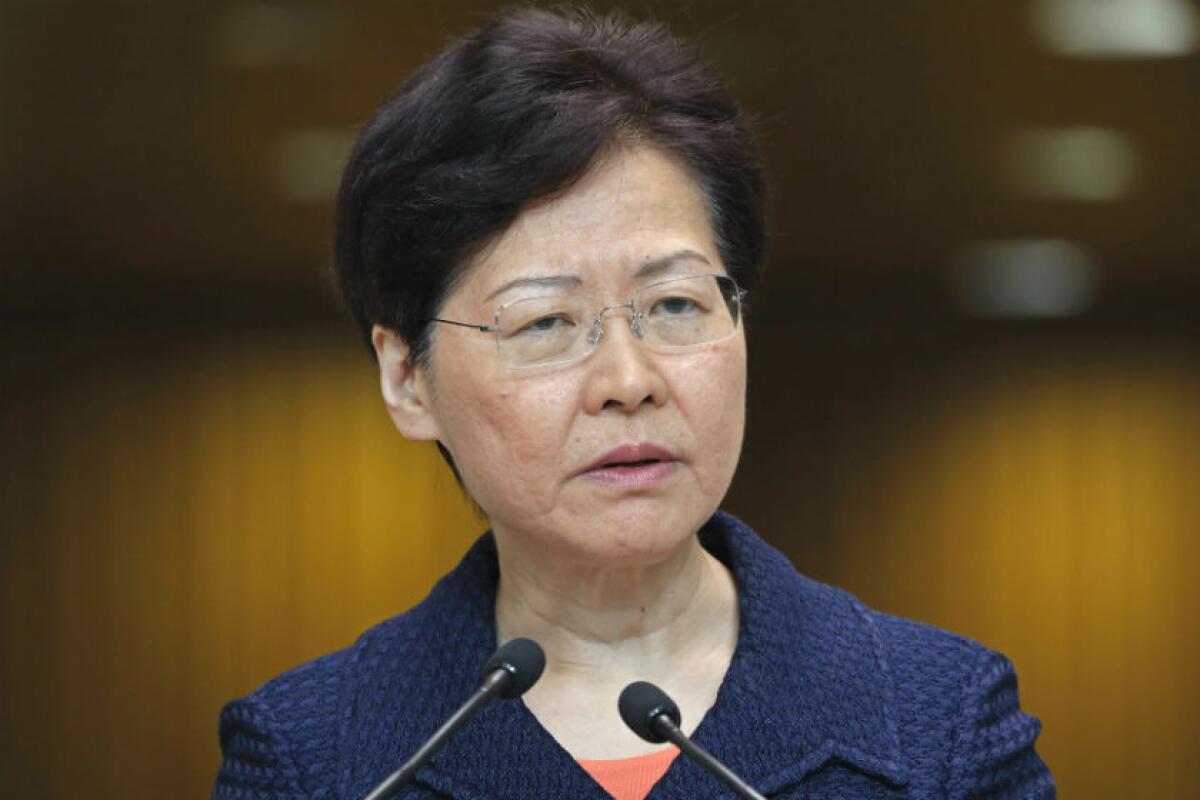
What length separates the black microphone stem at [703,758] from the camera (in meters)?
1.49

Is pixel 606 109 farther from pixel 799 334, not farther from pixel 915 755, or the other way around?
pixel 799 334

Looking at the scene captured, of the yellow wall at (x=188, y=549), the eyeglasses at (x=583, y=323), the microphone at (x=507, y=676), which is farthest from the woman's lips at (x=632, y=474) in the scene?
the yellow wall at (x=188, y=549)

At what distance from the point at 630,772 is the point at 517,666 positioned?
1.13ft

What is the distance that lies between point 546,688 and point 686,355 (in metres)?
0.42

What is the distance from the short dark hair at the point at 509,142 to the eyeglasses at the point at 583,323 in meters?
0.10

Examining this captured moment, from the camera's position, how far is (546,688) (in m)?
2.03

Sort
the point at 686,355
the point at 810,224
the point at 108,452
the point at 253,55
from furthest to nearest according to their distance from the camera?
the point at 108,452 → the point at 810,224 → the point at 253,55 → the point at 686,355

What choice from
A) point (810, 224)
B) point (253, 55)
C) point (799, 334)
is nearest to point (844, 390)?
point (799, 334)

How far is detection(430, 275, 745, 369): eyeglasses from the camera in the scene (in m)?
1.87

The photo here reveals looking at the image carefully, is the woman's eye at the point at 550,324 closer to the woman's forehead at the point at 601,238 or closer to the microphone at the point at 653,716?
the woman's forehead at the point at 601,238

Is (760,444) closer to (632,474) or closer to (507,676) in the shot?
(632,474)

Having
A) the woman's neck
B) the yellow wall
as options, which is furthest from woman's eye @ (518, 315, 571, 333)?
the yellow wall

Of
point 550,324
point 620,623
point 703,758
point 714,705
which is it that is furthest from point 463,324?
point 703,758

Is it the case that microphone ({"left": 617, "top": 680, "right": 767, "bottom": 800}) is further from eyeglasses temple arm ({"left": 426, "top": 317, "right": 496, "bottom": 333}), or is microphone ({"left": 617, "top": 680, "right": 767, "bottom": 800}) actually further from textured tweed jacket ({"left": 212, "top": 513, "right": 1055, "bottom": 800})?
eyeglasses temple arm ({"left": 426, "top": 317, "right": 496, "bottom": 333})
